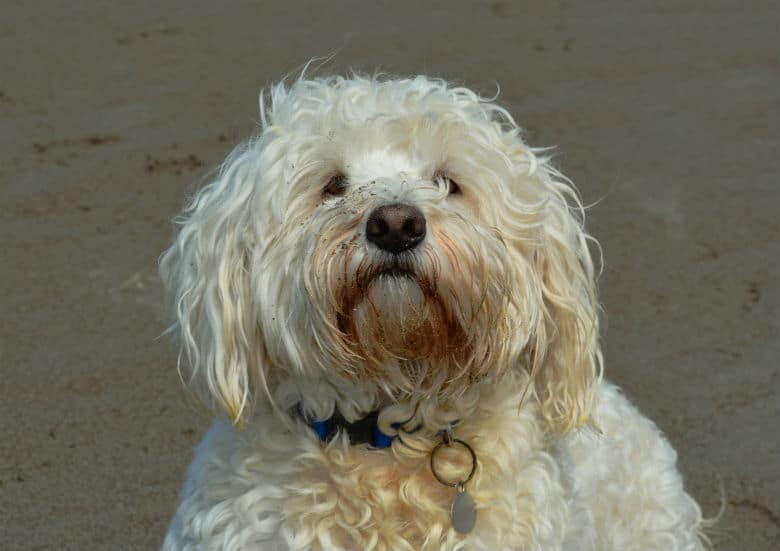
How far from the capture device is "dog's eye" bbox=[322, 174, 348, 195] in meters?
2.61

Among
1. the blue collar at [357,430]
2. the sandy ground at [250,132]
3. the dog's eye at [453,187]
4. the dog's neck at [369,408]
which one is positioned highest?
the dog's eye at [453,187]

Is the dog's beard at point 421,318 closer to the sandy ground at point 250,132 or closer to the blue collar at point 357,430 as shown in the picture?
the blue collar at point 357,430

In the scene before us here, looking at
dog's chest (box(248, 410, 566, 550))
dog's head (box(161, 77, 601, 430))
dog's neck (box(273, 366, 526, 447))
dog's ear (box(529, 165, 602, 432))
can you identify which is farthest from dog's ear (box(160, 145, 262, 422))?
dog's ear (box(529, 165, 602, 432))

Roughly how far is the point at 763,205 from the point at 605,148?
0.99 m

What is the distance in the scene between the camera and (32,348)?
479 cm

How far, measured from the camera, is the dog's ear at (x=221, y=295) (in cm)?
255

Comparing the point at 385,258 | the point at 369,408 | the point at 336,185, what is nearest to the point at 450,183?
the point at 336,185

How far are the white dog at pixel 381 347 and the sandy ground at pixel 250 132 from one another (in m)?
0.76

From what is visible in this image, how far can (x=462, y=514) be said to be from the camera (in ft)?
8.43

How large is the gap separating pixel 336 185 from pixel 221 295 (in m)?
0.35

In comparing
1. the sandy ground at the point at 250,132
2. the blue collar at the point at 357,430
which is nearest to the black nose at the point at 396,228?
the blue collar at the point at 357,430

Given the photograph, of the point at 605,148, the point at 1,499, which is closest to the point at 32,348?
the point at 1,499

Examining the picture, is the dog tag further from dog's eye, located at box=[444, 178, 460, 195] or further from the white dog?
dog's eye, located at box=[444, 178, 460, 195]

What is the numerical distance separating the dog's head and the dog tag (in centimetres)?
24
